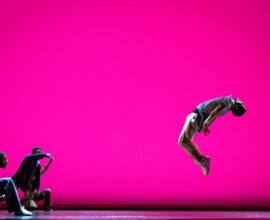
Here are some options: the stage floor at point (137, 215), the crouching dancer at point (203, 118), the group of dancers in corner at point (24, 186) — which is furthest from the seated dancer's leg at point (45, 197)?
the crouching dancer at point (203, 118)

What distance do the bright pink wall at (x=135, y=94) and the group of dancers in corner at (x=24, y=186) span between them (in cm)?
72

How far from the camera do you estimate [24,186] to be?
477 cm

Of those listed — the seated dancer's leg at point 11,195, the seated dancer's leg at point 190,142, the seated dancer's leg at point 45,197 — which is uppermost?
the seated dancer's leg at point 190,142

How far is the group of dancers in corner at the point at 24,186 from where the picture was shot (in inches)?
149

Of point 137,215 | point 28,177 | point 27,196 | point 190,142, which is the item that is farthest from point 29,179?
point 190,142

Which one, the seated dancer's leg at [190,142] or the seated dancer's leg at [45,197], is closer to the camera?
the seated dancer's leg at [190,142]

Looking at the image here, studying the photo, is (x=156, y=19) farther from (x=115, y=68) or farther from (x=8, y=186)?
(x=8, y=186)

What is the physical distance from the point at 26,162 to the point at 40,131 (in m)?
1.54

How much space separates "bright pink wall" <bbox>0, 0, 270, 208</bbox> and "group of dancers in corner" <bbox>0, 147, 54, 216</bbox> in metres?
0.72

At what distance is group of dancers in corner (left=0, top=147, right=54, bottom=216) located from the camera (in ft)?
12.4

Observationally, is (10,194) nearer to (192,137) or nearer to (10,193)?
(10,193)

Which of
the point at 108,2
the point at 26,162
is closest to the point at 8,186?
the point at 26,162

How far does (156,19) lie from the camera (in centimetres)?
629

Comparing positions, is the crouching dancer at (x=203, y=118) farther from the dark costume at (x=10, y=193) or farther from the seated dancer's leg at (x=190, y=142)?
the dark costume at (x=10, y=193)
